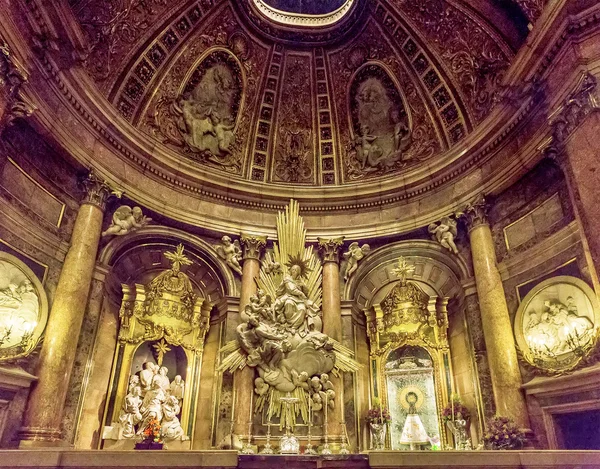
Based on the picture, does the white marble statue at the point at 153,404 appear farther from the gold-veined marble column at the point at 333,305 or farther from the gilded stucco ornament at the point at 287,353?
the gold-veined marble column at the point at 333,305

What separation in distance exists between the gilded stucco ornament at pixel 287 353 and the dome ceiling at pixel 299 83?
467cm

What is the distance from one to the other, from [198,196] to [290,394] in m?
6.13

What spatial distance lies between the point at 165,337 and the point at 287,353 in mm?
3462

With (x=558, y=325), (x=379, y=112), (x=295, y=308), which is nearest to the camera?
(x=558, y=325)

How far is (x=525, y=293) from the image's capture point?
921cm

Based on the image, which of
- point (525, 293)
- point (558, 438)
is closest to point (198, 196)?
point (525, 293)

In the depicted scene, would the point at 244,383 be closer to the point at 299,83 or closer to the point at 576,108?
the point at 576,108

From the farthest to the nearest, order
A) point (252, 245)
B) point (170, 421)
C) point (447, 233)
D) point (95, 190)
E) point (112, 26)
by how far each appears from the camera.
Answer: point (252, 245), point (447, 233), point (112, 26), point (95, 190), point (170, 421)

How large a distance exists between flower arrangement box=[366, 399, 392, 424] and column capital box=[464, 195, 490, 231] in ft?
16.5

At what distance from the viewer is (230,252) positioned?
1220cm

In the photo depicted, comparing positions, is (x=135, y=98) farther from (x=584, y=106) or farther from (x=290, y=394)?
(x=584, y=106)

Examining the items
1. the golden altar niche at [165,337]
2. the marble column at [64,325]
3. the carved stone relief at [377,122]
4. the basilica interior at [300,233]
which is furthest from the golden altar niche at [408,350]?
the marble column at [64,325]

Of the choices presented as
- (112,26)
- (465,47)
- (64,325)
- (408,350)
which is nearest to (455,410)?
(408,350)

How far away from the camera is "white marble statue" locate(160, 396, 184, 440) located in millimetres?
9453
